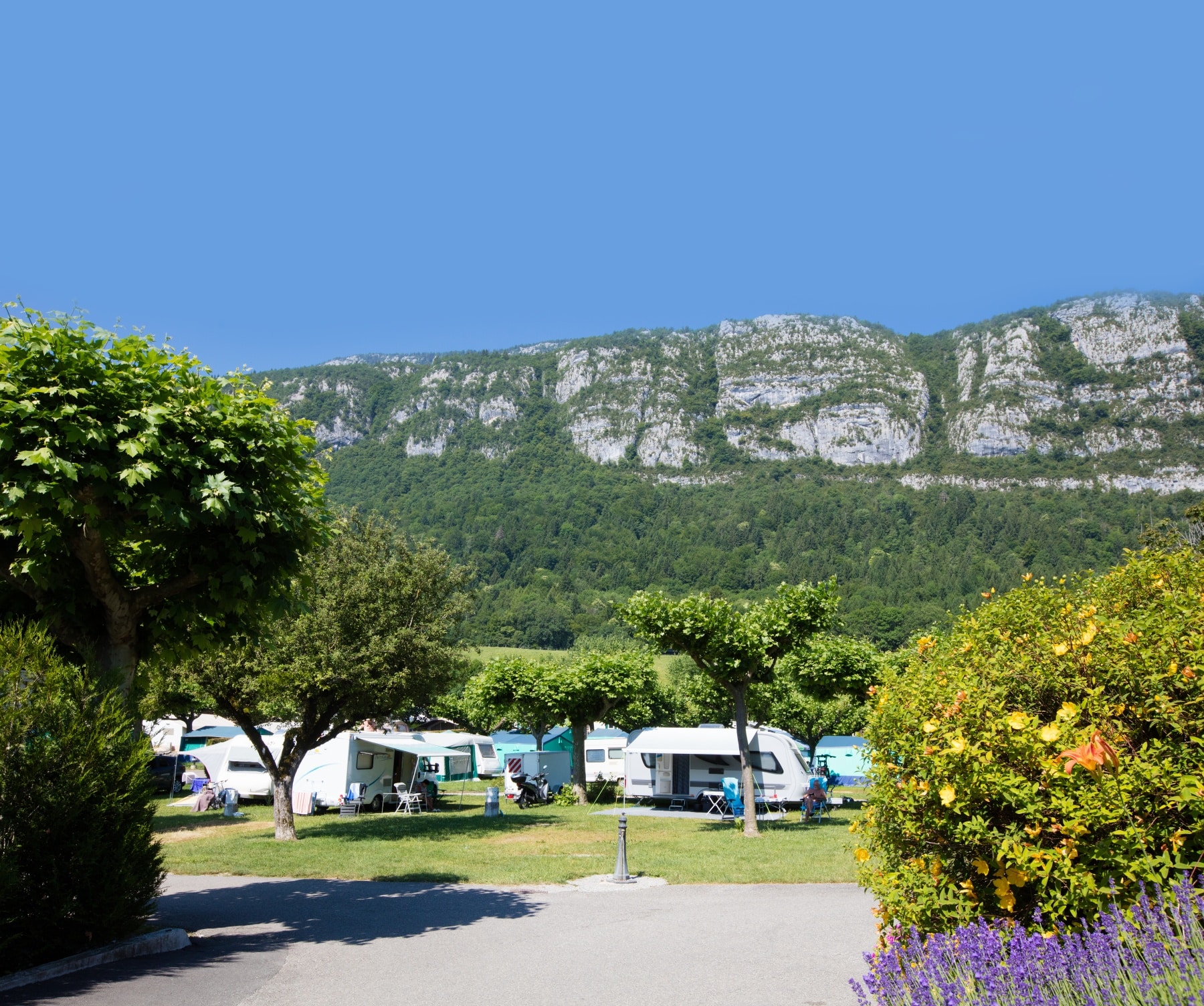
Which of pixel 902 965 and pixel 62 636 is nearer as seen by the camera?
pixel 902 965

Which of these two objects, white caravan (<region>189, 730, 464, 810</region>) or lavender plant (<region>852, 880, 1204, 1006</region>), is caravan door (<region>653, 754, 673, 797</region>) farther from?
lavender plant (<region>852, 880, 1204, 1006</region>)

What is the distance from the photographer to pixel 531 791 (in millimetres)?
24750

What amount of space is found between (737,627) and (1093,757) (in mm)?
13627

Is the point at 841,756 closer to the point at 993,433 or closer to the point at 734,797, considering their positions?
the point at 734,797

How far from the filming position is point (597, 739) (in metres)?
33.6

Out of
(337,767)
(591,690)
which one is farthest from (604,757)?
(337,767)

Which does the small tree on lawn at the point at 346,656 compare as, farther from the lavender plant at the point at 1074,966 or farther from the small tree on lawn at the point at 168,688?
the lavender plant at the point at 1074,966

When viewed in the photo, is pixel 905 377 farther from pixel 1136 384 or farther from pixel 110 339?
pixel 110 339

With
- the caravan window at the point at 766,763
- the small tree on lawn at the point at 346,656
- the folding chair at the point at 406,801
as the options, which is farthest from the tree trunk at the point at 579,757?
the small tree on lawn at the point at 346,656

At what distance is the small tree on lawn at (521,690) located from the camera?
26000 millimetres

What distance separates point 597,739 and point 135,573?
27.2 metres

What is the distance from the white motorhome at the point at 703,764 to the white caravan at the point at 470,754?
11.8m

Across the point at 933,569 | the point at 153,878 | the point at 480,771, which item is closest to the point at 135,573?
the point at 153,878

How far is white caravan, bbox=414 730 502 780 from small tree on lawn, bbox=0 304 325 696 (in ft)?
92.1
